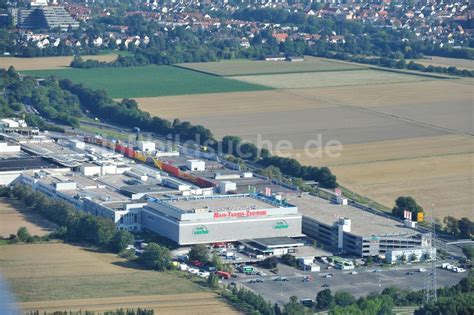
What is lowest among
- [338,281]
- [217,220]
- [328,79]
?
[338,281]

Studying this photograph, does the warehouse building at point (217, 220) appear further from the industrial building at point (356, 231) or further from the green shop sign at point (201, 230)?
the industrial building at point (356, 231)

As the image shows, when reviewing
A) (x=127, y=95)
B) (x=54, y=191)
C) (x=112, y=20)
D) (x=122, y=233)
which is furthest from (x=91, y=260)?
(x=112, y=20)

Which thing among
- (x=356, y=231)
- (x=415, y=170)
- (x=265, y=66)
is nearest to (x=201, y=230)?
(x=356, y=231)

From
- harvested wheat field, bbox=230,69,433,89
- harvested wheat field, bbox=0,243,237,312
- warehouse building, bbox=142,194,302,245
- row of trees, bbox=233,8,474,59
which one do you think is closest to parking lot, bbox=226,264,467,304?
harvested wheat field, bbox=0,243,237,312

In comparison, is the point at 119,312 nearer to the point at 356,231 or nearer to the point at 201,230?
the point at 201,230

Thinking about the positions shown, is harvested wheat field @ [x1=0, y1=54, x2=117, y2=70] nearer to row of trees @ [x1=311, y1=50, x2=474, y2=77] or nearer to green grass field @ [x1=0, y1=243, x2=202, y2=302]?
row of trees @ [x1=311, y1=50, x2=474, y2=77]

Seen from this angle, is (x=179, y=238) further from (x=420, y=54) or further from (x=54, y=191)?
(x=420, y=54)
